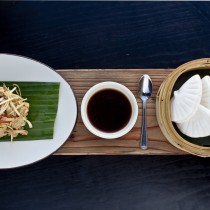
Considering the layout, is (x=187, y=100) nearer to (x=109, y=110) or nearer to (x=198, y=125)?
(x=198, y=125)

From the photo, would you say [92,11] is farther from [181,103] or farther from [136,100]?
[181,103]

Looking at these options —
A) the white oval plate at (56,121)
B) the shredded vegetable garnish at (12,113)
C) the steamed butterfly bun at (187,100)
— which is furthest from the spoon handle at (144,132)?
the shredded vegetable garnish at (12,113)

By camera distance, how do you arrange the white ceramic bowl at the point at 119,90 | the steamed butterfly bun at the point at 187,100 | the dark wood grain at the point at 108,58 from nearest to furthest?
the steamed butterfly bun at the point at 187,100
the white ceramic bowl at the point at 119,90
the dark wood grain at the point at 108,58

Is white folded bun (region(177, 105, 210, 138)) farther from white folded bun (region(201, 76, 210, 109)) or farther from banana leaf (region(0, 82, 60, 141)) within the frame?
banana leaf (region(0, 82, 60, 141))

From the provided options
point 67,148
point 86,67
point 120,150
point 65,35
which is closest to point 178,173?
point 120,150

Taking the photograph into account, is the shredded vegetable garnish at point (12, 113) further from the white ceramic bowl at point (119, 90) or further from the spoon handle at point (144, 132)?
the spoon handle at point (144, 132)
